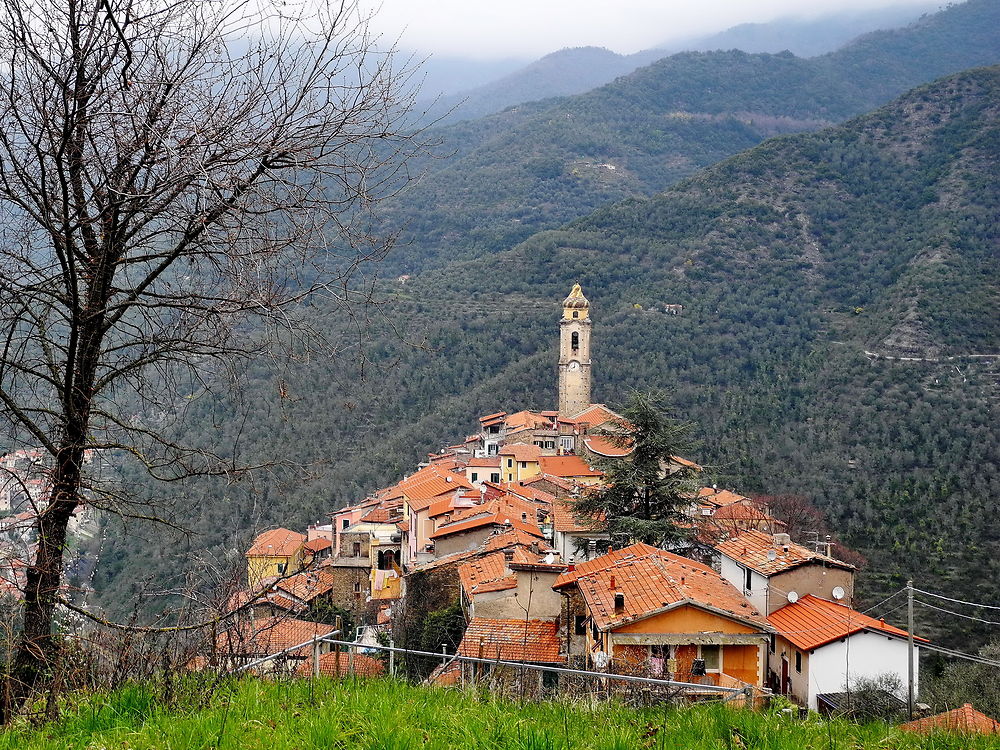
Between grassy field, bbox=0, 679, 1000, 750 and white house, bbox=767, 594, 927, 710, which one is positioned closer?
grassy field, bbox=0, 679, 1000, 750

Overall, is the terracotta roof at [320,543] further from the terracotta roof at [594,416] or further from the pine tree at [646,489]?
the terracotta roof at [594,416]

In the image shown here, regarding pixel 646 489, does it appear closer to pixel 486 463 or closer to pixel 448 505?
pixel 448 505

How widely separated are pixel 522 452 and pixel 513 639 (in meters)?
26.5

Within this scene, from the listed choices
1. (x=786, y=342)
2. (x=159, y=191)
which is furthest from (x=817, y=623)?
(x=786, y=342)

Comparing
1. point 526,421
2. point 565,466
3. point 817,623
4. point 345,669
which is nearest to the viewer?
point 345,669

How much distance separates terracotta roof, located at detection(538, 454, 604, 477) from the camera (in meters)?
37.1

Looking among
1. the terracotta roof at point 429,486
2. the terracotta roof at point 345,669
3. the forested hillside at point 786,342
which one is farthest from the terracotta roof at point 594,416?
the terracotta roof at point 345,669

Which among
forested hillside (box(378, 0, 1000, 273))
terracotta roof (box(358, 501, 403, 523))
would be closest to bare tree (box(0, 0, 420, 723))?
terracotta roof (box(358, 501, 403, 523))

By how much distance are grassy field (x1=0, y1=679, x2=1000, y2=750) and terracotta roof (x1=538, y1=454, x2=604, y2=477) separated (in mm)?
32079

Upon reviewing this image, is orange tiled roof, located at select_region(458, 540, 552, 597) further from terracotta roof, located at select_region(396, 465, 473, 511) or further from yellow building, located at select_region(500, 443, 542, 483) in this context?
yellow building, located at select_region(500, 443, 542, 483)

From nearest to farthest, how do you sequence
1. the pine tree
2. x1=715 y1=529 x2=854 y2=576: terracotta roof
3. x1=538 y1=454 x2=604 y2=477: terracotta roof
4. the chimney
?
the chimney, x1=715 y1=529 x2=854 y2=576: terracotta roof, the pine tree, x1=538 y1=454 x2=604 y2=477: terracotta roof

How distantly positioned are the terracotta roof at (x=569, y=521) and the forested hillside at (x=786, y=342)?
3766 mm

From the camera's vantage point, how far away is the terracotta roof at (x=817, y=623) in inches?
602

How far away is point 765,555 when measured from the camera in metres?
19.2
